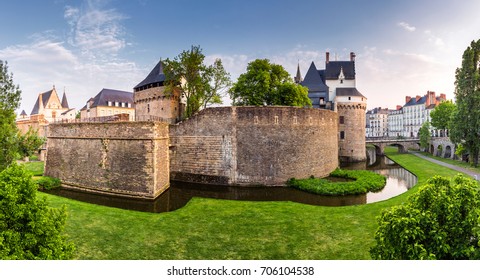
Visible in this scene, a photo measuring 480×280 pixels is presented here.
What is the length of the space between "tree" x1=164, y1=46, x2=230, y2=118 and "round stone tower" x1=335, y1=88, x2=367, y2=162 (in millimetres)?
15715

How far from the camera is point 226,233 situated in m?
8.29

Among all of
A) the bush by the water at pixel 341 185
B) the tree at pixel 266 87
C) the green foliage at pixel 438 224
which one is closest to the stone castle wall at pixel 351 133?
the tree at pixel 266 87

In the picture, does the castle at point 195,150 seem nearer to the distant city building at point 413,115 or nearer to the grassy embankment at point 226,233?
the grassy embankment at point 226,233

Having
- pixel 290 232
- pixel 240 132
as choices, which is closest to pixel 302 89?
Result: pixel 240 132

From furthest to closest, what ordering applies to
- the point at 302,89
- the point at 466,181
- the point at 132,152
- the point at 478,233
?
the point at 302,89, the point at 132,152, the point at 466,181, the point at 478,233

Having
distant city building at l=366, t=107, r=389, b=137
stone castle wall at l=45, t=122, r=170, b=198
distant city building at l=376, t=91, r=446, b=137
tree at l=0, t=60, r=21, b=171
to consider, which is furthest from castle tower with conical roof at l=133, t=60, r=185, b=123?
distant city building at l=366, t=107, r=389, b=137

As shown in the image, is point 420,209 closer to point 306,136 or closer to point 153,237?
point 153,237

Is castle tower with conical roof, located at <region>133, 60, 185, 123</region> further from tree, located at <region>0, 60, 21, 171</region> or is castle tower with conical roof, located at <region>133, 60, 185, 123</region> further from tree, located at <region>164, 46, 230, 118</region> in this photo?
tree, located at <region>0, 60, 21, 171</region>

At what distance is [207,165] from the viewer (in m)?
18.5

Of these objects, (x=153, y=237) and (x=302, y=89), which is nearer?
(x=153, y=237)

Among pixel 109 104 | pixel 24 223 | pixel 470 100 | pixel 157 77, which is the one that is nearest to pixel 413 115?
pixel 470 100

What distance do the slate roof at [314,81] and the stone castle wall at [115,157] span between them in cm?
2122

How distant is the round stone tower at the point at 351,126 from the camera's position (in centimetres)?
3206

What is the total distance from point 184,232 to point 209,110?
1115 cm
